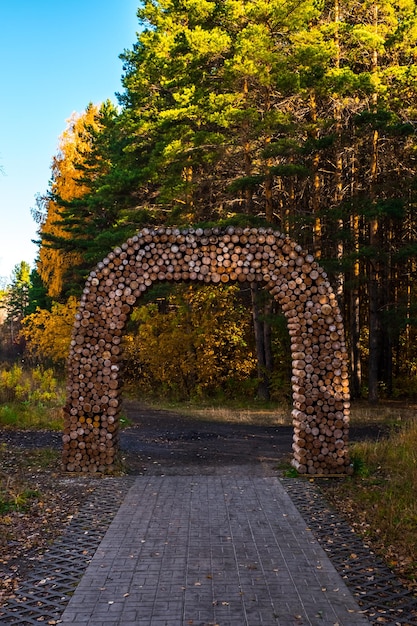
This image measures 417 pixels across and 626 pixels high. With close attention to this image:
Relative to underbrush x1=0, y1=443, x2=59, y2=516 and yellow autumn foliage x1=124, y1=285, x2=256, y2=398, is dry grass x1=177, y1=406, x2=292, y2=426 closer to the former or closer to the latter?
yellow autumn foliage x1=124, y1=285, x2=256, y2=398

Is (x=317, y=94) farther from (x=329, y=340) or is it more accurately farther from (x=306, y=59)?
(x=329, y=340)

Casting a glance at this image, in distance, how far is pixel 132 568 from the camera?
5859mm

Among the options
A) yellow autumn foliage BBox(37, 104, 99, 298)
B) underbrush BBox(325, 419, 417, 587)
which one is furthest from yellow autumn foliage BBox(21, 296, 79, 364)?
underbrush BBox(325, 419, 417, 587)

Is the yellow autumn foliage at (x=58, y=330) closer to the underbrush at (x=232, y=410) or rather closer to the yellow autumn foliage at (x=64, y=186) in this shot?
the yellow autumn foliage at (x=64, y=186)

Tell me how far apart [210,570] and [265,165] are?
16984 mm

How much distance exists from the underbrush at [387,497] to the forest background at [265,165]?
9.36m

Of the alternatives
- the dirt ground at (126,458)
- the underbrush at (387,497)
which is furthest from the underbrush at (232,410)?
the underbrush at (387,497)

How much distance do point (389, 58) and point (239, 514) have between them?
61.7ft

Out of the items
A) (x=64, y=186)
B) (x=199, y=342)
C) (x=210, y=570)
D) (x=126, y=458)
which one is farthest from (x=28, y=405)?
(x=64, y=186)

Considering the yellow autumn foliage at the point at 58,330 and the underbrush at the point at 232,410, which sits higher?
the yellow autumn foliage at the point at 58,330

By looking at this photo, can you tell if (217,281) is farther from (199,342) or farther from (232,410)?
(199,342)

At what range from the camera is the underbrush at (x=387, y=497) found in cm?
643

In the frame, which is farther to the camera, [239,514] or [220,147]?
[220,147]

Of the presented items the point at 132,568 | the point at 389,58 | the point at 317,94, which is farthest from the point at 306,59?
the point at 132,568
